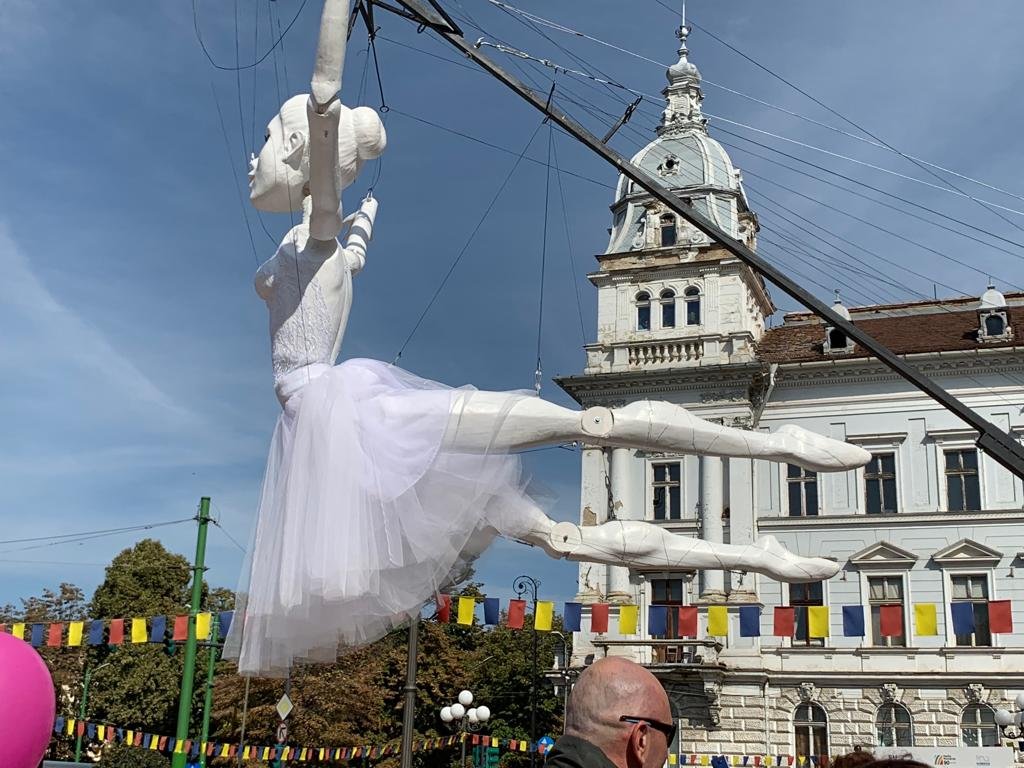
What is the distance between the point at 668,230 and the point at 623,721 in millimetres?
30822

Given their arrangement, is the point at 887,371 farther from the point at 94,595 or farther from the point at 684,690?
the point at 94,595

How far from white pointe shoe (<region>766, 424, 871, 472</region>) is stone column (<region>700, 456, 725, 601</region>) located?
2418 centimetres

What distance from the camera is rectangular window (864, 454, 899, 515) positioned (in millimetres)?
29125

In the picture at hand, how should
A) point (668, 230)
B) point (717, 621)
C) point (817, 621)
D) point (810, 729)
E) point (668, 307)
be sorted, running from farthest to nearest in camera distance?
point (668, 230)
point (668, 307)
point (810, 729)
point (817, 621)
point (717, 621)

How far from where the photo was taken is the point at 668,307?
32031 mm

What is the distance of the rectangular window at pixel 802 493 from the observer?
2980cm

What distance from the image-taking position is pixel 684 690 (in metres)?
28.6

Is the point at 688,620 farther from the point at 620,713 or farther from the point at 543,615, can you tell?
the point at 620,713

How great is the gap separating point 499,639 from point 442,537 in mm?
38551

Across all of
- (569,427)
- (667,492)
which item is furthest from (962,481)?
(569,427)

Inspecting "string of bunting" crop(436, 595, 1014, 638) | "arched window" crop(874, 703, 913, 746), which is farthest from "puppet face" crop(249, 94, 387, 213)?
"arched window" crop(874, 703, 913, 746)

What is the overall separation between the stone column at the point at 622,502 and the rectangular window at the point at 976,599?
8.11 meters

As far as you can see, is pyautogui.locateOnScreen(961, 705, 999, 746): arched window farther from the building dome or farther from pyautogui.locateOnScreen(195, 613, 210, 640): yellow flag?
pyautogui.locateOnScreen(195, 613, 210, 640): yellow flag

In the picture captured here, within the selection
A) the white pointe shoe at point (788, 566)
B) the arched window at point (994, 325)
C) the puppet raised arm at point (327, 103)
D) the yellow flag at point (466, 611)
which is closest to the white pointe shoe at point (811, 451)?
the white pointe shoe at point (788, 566)
